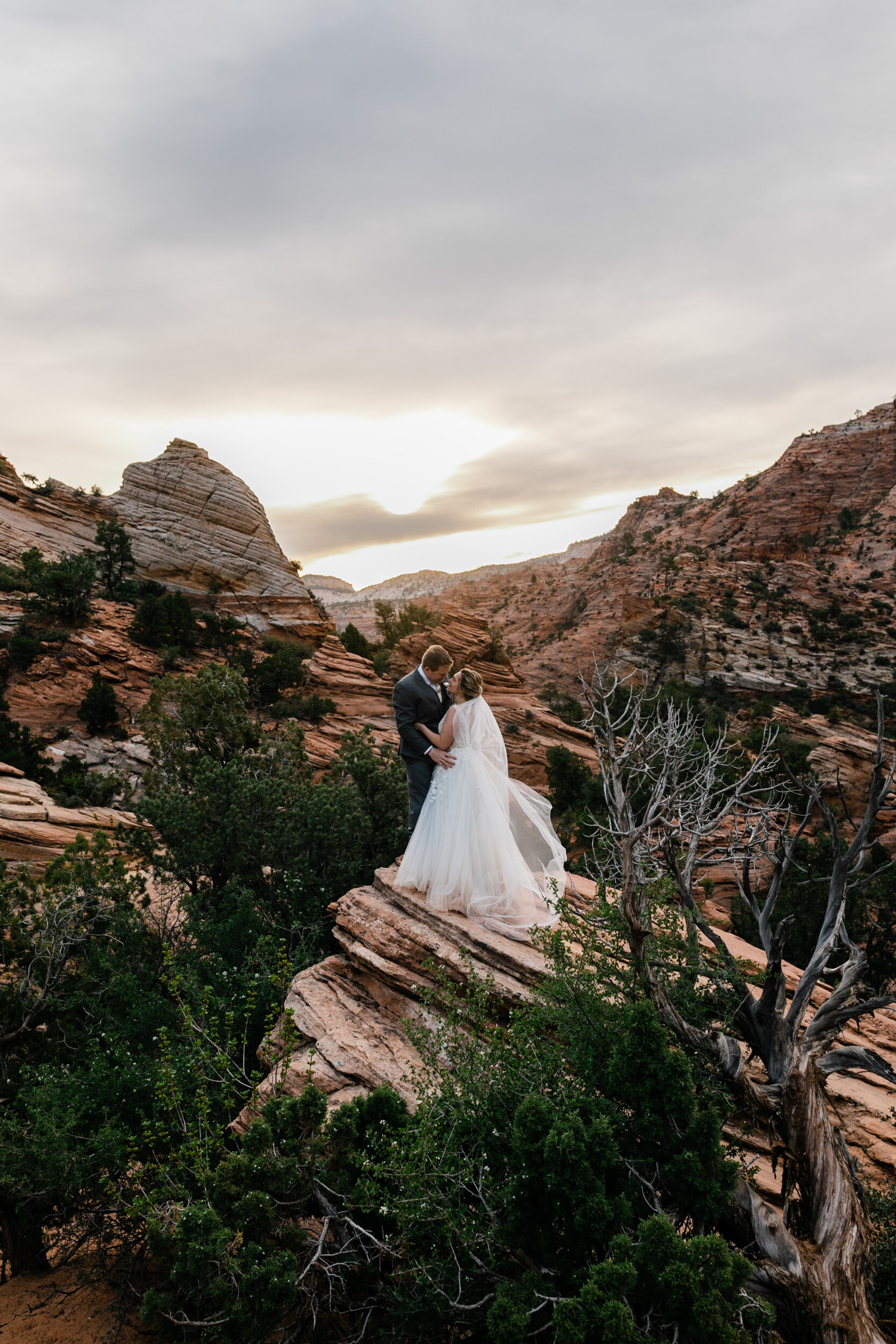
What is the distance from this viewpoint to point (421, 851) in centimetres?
599

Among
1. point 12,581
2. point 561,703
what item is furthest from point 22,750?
point 561,703

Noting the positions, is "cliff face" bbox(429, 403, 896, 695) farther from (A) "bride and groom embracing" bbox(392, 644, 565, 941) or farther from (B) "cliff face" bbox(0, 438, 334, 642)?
(A) "bride and groom embracing" bbox(392, 644, 565, 941)

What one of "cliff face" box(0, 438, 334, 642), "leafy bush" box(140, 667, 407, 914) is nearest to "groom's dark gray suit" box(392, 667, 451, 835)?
"leafy bush" box(140, 667, 407, 914)

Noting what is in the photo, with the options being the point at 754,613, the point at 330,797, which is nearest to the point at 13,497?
the point at 330,797

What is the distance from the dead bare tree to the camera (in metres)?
3.03

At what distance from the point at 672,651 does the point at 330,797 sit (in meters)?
40.0

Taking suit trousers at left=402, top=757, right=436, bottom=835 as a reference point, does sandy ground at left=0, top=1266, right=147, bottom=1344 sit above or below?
below

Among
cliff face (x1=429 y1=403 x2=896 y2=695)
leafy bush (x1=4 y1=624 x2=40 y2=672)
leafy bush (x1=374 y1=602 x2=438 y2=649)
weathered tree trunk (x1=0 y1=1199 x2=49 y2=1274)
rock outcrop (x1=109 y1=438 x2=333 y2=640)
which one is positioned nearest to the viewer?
weathered tree trunk (x1=0 y1=1199 x2=49 y2=1274)

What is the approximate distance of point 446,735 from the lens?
20.3ft

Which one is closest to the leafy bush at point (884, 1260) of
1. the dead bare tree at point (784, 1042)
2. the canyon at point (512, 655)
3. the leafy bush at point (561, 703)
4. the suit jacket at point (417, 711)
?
the dead bare tree at point (784, 1042)

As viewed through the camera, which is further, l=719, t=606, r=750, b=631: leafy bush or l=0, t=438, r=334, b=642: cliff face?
l=719, t=606, r=750, b=631: leafy bush

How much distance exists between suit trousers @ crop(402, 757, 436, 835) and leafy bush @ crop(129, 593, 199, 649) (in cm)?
2342

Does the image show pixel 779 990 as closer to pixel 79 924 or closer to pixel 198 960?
pixel 198 960

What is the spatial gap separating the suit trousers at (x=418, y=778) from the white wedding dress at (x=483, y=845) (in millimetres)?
235
